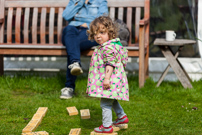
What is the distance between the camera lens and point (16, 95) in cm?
429

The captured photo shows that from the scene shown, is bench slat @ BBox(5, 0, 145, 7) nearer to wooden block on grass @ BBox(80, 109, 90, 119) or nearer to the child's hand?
wooden block on grass @ BBox(80, 109, 90, 119)

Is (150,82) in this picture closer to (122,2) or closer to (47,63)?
(122,2)

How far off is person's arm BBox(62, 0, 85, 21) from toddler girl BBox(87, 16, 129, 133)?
1586 mm

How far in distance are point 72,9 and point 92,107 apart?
1369 mm

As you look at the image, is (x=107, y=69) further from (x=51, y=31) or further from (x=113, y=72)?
(x=51, y=31)

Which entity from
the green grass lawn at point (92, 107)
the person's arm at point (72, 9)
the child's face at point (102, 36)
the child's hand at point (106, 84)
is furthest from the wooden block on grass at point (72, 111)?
the person's arm at point (72, 9)

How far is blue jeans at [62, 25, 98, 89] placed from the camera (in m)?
3.98

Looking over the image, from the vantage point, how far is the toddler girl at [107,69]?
2.68 m

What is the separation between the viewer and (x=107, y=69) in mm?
2674

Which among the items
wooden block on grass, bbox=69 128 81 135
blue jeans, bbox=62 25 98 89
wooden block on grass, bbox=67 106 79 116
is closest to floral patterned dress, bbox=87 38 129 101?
wooden block on grass, bbox=69 128 81 135

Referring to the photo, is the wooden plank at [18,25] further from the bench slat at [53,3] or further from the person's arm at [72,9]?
the person's arm at [72,9]

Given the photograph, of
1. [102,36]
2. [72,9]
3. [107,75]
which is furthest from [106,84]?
[72,9]

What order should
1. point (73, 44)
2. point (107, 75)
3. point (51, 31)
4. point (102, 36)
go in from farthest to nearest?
point (51, 31) < point (73, 44) < point (102, 36) < point (107, 75)

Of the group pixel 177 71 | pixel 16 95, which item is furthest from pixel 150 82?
pixel 16 95
